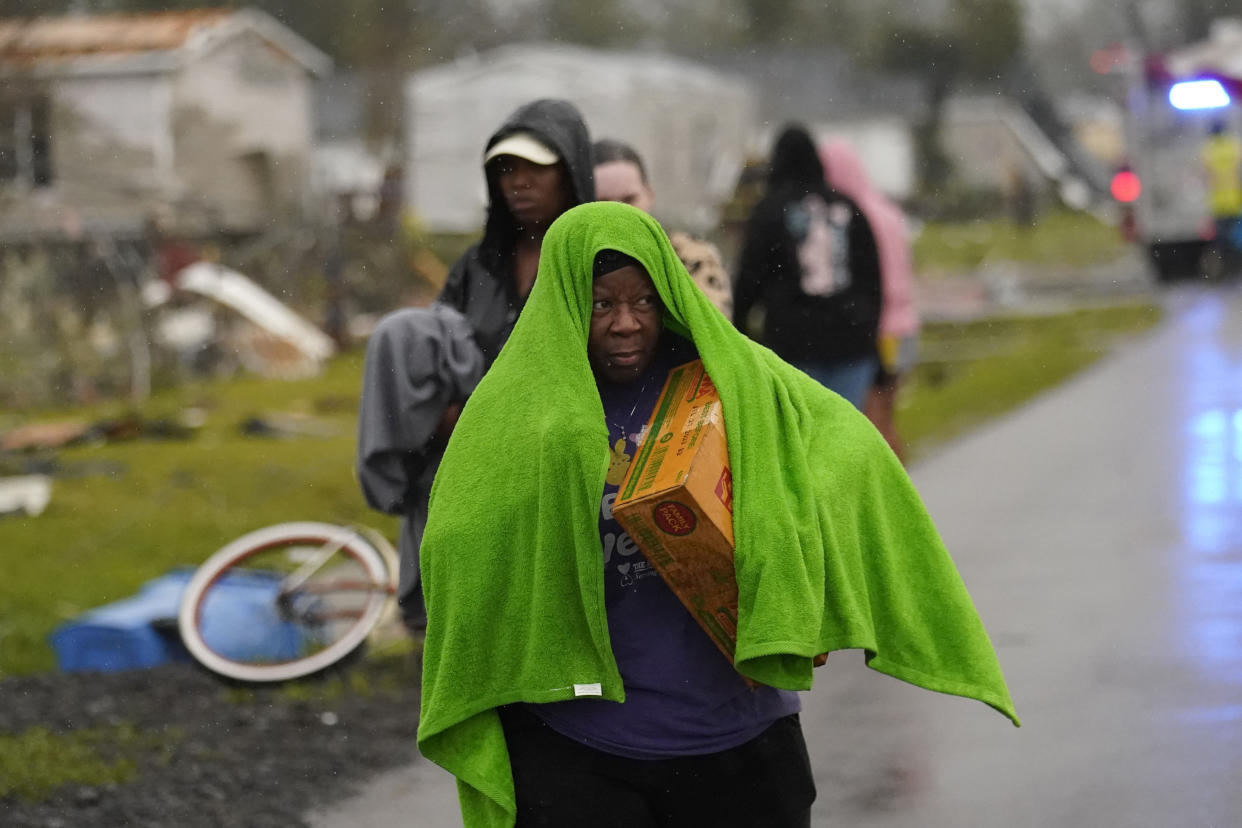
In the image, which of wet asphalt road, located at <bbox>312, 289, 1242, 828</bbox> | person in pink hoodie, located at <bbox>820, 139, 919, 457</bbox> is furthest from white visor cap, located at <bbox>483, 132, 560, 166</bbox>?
person in pink hoodie, located at <bbox>820, 139, 919, 457</bbox>

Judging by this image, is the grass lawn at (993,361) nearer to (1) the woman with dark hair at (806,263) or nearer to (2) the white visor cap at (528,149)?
(1) the woman with dark hair at (806,263)

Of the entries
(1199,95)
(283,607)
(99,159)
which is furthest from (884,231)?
(99,159)

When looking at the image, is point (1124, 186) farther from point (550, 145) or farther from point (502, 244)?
point (550, 145)

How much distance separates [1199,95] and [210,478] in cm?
741

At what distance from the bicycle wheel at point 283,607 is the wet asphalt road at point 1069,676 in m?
0.93

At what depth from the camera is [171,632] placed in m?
6.34

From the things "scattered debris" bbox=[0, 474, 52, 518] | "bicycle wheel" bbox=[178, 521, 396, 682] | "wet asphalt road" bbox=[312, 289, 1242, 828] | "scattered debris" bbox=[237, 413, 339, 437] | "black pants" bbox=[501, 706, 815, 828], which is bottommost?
"scattered debris" bbox=[237, 413, 339, 437]

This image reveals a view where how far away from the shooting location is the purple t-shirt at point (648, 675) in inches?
110

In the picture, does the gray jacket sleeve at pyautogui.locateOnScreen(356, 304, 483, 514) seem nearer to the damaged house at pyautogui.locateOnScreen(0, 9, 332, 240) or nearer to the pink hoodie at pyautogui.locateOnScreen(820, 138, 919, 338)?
the pink hoodie at pyautogui.locateOnScreen(820, 138, 919, 338)

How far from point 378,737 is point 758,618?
3151mm

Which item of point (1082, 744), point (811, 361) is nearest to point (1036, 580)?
point (811, 361)

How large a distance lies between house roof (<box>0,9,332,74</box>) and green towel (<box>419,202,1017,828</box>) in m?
12.5

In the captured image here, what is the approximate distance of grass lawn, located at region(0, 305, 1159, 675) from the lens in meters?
8.20

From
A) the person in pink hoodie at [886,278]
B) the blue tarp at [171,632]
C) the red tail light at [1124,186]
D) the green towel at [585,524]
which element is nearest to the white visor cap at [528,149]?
the green towel at [585,524]
